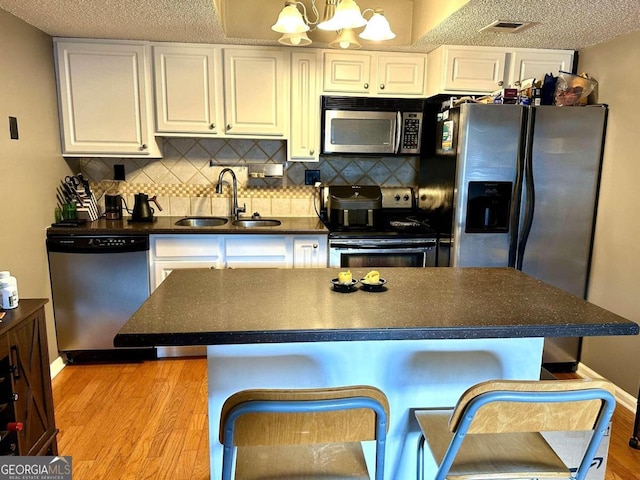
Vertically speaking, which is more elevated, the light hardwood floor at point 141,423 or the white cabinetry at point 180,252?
the white cabinetry at point 180,252

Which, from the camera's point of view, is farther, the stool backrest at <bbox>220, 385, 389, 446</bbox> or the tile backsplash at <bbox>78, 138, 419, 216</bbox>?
the tile backsplash at <bbox>78, 138, 419, 216</bbox>

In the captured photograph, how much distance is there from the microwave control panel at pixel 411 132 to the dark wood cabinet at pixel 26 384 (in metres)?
2.45

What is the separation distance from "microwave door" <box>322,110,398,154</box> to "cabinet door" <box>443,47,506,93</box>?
461mm

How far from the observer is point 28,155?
258 cm

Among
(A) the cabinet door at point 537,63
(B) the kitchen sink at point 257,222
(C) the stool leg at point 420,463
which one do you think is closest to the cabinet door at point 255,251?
(B) the kitchen sink at point 257,222

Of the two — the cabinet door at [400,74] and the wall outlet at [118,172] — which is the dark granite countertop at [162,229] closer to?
the wall outlet at [118,172]

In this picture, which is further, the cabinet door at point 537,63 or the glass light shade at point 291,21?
the cabinet door at point 537,63

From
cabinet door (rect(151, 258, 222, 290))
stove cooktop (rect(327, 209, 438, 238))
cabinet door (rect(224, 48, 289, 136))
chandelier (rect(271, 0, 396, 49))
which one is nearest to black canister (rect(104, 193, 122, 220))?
cabinet door (rect(151, 258, 222, 290))

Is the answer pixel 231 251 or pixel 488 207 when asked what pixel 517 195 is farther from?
pixel 231 251

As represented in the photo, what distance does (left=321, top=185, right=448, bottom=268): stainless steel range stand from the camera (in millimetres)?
2945

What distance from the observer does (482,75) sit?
298 centimetres

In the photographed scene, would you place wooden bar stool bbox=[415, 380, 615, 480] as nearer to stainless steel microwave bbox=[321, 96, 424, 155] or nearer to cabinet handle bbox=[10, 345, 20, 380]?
cabinet handle bbox=[10, 345, 20, 380]

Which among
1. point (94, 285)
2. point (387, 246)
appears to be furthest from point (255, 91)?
point (94, 285)

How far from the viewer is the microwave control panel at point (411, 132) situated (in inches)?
125
